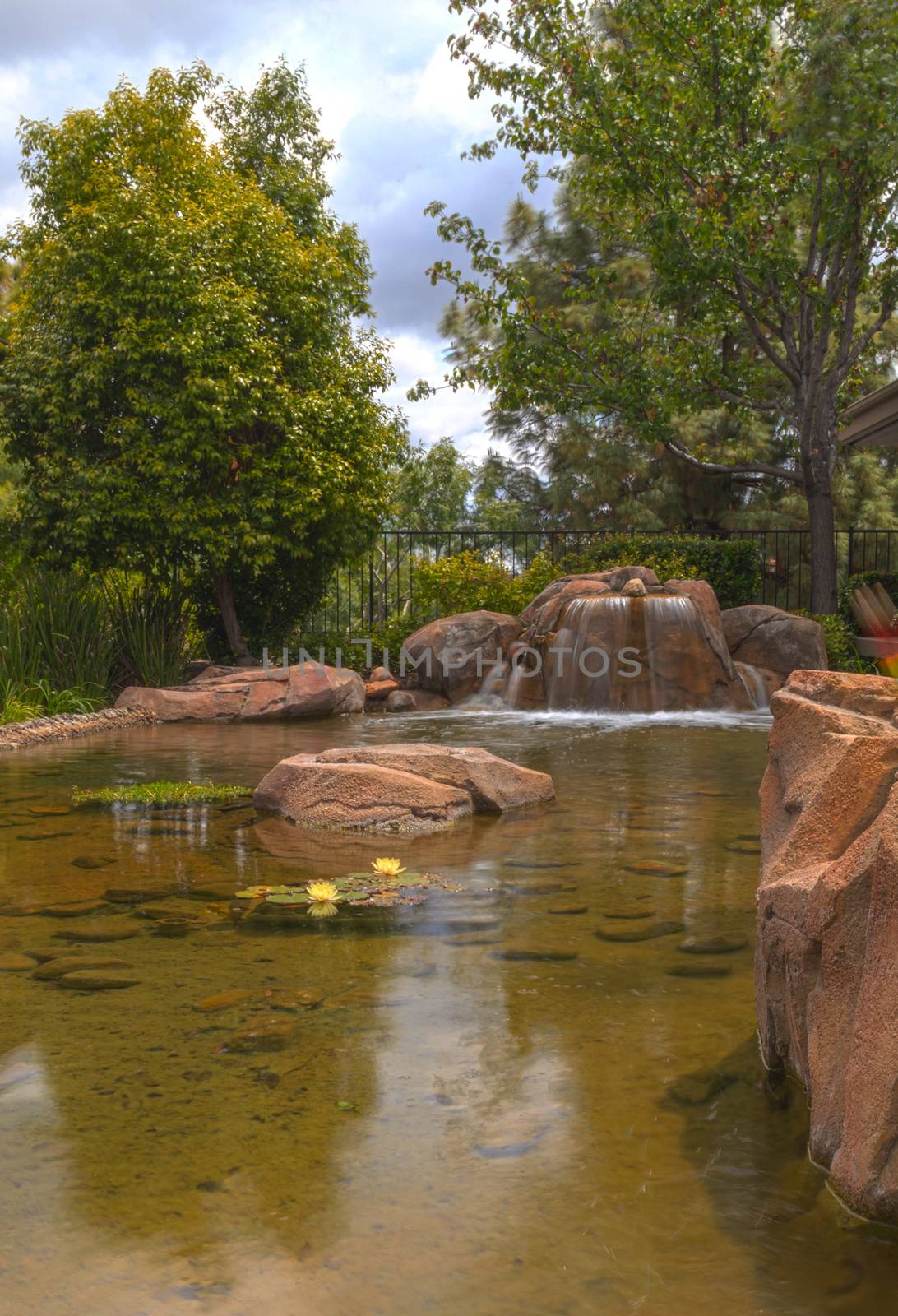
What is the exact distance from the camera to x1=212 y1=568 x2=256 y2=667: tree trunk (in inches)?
571

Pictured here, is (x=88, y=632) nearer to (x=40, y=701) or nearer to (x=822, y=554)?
(x=40, y=701)

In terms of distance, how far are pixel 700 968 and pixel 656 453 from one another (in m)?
21.3

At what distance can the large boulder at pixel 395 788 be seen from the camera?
5320mm

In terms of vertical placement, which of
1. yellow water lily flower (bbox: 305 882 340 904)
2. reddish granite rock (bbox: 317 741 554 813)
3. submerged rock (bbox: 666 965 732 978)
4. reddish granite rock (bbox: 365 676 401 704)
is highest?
reddish granite rock (bbox: 365 676 401 704)

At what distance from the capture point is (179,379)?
12.9 m

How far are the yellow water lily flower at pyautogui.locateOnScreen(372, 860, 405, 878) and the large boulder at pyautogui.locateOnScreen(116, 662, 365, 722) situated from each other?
7153 mm

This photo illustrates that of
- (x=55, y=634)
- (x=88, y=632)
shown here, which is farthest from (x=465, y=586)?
(x=55, y=634)

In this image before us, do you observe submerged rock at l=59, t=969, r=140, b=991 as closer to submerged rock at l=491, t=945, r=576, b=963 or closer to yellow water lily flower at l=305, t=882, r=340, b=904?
yellow water lily flower at l=305, t=882, r=340, b=904

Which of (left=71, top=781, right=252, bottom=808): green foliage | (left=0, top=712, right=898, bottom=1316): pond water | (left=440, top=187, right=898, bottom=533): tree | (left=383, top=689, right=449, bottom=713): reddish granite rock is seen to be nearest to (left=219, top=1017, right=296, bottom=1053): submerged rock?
(left=0, top=712, right=898, bottom=1316): pond water

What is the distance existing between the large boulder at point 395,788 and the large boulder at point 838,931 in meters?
2.66

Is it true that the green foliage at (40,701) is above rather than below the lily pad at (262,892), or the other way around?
above

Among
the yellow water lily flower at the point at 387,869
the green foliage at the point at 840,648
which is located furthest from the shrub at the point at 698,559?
the yellow water lily flower at the point at 387,869

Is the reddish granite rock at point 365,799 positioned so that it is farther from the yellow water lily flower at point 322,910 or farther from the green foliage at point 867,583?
the green foliage at point 867,583

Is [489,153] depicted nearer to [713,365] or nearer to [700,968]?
[713,365]
